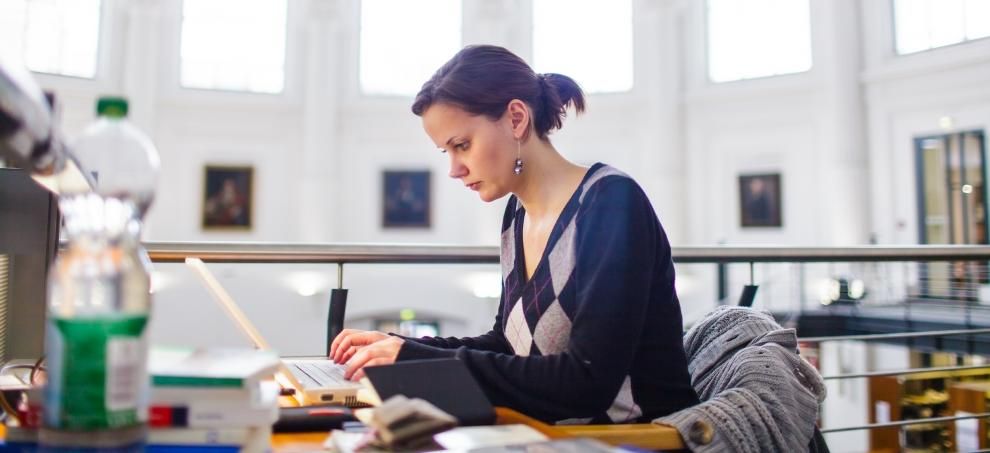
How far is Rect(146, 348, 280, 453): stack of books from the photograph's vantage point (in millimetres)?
805

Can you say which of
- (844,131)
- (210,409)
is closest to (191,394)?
(210,409)

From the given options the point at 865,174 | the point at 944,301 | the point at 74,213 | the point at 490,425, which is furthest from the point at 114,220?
the point at 865,174

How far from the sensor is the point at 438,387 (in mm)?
1041

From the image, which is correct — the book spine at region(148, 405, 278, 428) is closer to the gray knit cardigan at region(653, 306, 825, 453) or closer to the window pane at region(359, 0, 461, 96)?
the gray knit cardigan at region(653, 306, 825, 453)

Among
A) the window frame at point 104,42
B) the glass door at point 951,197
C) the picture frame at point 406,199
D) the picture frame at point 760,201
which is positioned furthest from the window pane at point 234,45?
the glass door at point 951,197

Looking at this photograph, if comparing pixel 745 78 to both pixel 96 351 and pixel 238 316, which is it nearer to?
pixel 238 316

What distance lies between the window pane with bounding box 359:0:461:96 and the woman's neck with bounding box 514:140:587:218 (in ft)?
37.0

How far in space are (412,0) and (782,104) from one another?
5923mm

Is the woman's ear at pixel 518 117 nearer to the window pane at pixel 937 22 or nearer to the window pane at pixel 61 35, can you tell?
the window pane at pixel 937 22

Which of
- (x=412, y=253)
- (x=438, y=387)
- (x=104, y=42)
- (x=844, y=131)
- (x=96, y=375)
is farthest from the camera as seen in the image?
(x=104, y=42)

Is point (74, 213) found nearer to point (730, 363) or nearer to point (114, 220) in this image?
point (114, 220)

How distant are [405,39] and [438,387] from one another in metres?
12.1

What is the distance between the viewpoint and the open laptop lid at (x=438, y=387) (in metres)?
1.01

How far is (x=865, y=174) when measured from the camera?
35.3 ft
